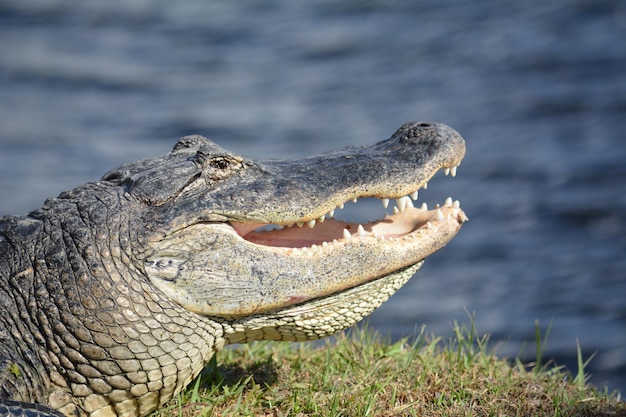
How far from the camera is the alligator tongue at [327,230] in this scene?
3.80 m

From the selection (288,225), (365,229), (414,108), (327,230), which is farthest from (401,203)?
(414,108)

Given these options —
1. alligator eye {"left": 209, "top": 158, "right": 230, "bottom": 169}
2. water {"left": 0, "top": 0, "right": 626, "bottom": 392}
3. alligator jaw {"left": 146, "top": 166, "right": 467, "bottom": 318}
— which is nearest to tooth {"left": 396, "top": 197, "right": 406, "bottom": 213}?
alligator jaw {"left": 146, "top": 166, "right": 467, "bottom": 318}

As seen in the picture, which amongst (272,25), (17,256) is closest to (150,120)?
(272,25)

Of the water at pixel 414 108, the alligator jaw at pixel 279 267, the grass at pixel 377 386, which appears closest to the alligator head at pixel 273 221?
the alligator jaw at pixel 279 267

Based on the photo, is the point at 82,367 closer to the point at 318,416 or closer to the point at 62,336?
the point at 62,336

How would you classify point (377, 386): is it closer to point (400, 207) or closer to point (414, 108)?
point (400, 207)

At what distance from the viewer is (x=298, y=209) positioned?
11.7 ft

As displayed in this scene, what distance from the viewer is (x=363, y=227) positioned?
3.91 m

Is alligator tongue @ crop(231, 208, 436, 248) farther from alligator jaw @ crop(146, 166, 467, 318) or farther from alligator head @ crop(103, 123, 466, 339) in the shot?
alligator jaw @ crop(146, 166, 467, 318)

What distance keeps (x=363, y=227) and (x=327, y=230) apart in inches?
7.1

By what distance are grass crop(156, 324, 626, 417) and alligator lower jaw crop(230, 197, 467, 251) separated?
0.60 meters

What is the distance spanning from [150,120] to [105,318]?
898 centimetres

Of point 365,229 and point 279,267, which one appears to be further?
point 365,229

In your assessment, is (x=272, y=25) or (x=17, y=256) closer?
(x=17, y=256)
